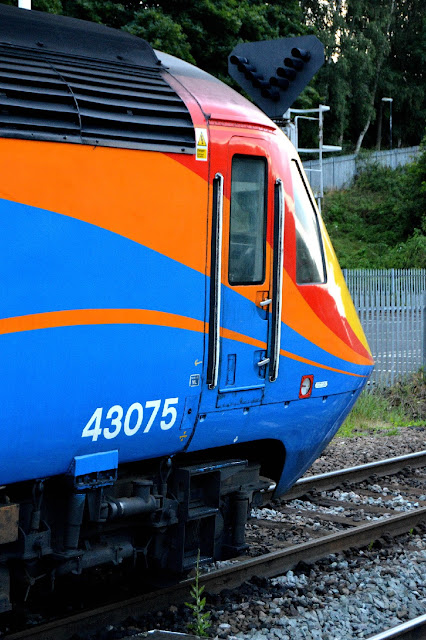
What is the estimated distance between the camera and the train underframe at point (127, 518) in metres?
4.91

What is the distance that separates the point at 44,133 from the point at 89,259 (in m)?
0.68

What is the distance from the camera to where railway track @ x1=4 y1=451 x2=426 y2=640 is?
17.8 ft

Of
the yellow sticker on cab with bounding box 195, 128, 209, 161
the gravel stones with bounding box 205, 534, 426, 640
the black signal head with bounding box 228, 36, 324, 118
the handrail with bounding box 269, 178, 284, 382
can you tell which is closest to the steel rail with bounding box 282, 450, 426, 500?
the gravel stones with bounding box 205, 534, 426, 640

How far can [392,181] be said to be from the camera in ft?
173

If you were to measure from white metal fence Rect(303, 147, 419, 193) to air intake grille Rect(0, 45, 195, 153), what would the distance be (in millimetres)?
45845

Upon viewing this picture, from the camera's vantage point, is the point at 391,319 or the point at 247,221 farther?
the point at 391,319

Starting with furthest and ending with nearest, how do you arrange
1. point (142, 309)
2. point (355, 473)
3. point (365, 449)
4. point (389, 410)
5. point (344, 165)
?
1. point (344, 165)
2. point (389, 410)
3. point (365, 449)
4. point (355, 473)
5. point (142, 309)

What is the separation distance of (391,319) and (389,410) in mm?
1965

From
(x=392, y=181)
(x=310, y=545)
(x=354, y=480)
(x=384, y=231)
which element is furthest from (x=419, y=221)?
(x=310, y=545)

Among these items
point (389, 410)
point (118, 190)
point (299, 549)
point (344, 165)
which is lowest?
point (389, 410)

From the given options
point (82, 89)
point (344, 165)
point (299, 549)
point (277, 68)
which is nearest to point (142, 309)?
point (82, 89)

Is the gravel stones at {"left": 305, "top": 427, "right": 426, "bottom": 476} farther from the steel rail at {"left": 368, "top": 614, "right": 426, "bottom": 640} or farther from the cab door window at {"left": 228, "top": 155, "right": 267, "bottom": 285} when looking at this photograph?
the cab door window at {"left": 228, "top": 155, "right": 267, "bottom": 285}

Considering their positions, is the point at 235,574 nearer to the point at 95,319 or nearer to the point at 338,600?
the point at 338,600

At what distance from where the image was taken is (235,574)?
251 inches
